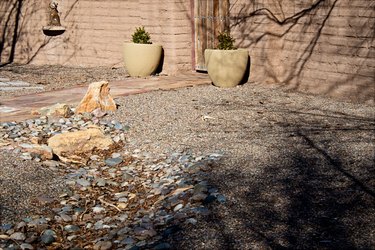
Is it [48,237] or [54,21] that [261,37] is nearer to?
[54,21]

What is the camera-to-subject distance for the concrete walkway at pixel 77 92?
905 centimetres

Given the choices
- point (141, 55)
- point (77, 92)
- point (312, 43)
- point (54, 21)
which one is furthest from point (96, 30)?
point (312, 43)

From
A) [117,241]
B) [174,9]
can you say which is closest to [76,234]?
[117,241]

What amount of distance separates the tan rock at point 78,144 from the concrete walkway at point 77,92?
1408 mm

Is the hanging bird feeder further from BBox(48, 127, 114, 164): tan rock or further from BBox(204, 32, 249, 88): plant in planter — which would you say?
BBox(48, 127, 114, 164): tan rock

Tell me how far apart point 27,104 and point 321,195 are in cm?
556

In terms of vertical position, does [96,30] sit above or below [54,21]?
below

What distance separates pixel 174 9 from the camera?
12.0m

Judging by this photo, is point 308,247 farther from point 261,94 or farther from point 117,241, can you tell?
point 261,94

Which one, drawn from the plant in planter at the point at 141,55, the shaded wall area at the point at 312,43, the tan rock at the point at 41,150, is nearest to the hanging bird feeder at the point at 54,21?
the plant in planter at the point at 141,55

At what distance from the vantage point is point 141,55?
12.2 m

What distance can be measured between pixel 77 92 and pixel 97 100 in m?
1.98

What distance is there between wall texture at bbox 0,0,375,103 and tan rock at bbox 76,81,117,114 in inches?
123

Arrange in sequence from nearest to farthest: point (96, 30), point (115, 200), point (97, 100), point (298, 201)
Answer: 1. point (298, 201)
2. point (115, 200)
3. point (97, 100)
4. point (96, 30)
